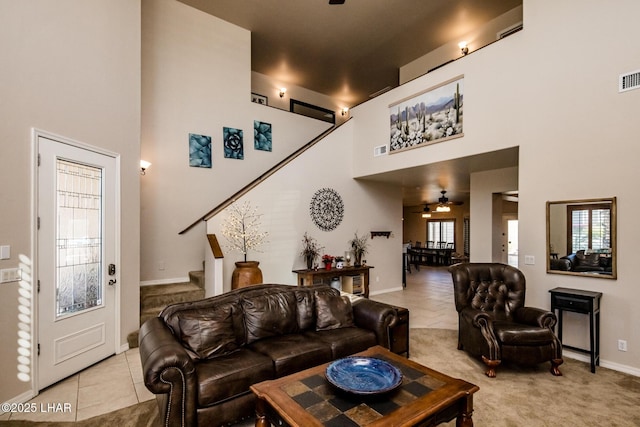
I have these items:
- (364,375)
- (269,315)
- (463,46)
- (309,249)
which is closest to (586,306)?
(364,375)

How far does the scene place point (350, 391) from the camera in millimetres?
1830

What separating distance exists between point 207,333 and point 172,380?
58cm

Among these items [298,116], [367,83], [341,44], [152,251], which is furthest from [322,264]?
[367,83]

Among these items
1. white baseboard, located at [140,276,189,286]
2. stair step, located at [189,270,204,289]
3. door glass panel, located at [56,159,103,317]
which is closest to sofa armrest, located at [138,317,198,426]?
door glass panel, located at [56,159,103,317]

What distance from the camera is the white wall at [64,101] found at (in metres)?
2.69

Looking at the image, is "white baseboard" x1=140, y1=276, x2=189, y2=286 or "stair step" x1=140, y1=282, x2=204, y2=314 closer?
"stair step" x1=140, y1=282, x2=204, y2=314

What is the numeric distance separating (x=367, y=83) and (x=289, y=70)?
2460 millimetres

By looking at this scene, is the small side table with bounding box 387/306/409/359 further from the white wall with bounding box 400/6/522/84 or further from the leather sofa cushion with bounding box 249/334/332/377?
the white wall with bounding box 400/6/522/84

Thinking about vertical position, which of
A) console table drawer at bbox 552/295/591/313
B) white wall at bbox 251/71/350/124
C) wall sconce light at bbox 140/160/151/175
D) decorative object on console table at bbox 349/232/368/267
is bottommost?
console table drawer at bbox 552/295/591/313

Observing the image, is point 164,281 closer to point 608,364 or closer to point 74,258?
point 74,258

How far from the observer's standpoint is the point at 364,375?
2090 mm

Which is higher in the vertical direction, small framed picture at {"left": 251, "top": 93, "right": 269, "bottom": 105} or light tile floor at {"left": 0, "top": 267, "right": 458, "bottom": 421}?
small framed picture at {"left": 251, "top": 93, "right": 269, "bottom": 105}

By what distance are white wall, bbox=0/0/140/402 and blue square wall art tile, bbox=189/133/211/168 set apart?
1.73 meters

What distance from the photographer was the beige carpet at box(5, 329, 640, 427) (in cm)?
245
